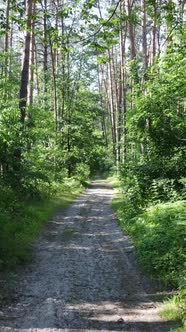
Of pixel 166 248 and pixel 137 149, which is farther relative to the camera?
pixel 137 149

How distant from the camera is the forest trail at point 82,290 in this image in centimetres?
560

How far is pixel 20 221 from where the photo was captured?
11773mm

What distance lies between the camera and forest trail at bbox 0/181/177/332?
5.60 m

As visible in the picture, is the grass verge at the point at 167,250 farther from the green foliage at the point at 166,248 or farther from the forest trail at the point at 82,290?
the forest trail at the point at 82,290

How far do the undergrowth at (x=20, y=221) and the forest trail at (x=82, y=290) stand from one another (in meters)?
0.36

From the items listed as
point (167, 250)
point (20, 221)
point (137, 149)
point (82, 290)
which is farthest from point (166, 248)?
point (137, 149)

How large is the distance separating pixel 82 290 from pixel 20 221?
208 inches

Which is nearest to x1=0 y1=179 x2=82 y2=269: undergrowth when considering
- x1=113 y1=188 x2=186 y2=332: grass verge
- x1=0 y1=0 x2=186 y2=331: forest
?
x1=0 y1=0 x2=186 y2=331: forest

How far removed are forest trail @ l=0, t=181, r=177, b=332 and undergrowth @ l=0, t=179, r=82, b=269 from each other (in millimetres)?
356

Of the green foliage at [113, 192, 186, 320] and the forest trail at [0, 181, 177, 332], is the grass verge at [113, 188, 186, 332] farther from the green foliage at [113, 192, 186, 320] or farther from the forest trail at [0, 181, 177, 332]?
the forest trail at [0, 181, 177, 332]

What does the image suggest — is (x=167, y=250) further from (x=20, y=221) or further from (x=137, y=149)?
(x=137, y=149)

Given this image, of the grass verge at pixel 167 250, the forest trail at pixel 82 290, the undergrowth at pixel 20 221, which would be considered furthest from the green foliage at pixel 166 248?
the undergrowth at pixel 20 221

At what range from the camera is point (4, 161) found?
492 inches

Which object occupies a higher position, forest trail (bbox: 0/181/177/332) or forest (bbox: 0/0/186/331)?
forest (bbox: 0/0/186/331)
